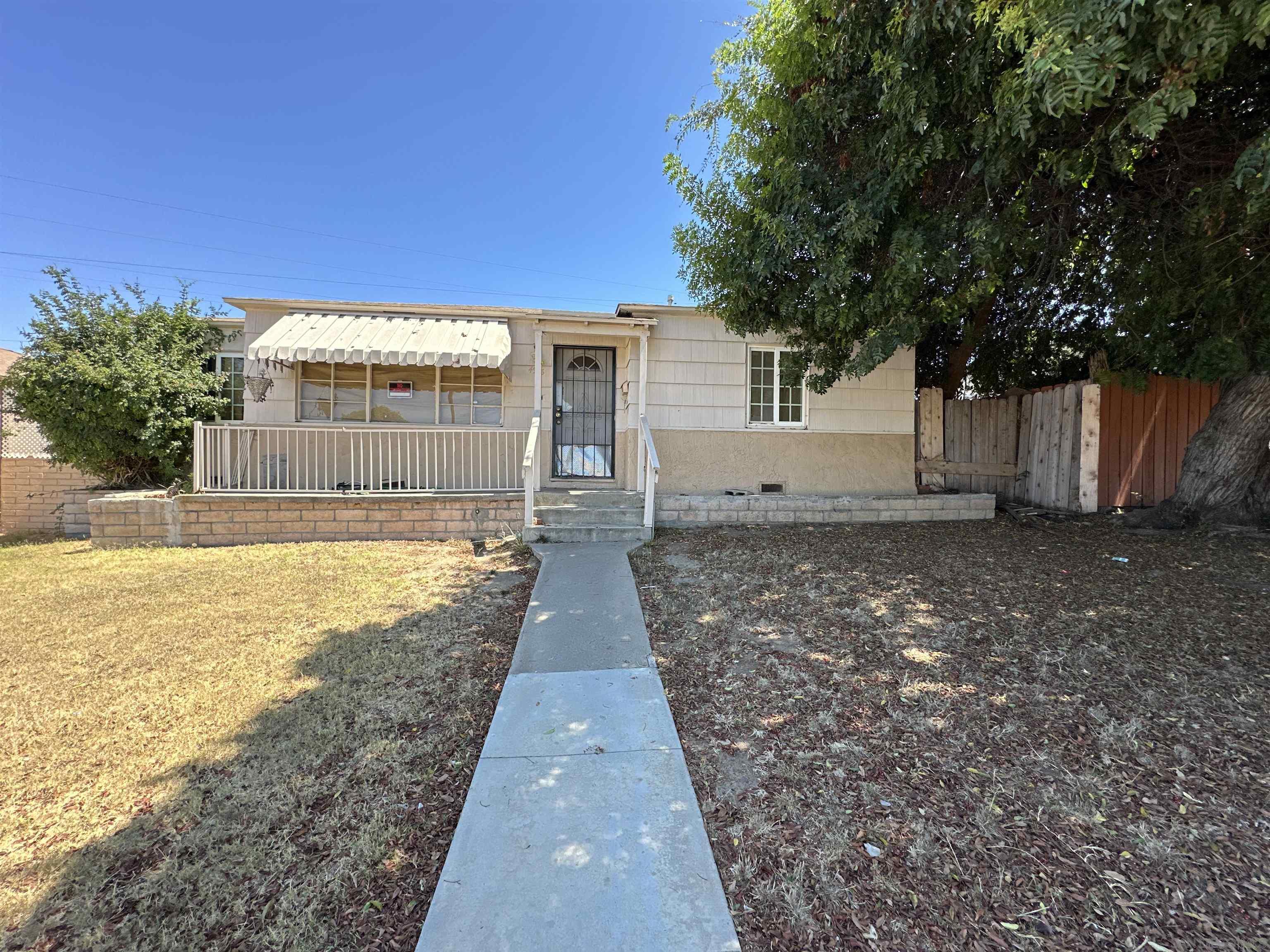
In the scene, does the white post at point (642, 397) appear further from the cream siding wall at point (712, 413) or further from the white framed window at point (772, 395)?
the white framed window at point (772, 395)

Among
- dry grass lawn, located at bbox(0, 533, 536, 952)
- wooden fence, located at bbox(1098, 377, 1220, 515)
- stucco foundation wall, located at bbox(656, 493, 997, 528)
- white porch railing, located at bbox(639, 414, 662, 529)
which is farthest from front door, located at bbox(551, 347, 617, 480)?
wooden fence, located at bbox(1098, 377, 1220, 515)

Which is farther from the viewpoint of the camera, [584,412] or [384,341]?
[584,412]

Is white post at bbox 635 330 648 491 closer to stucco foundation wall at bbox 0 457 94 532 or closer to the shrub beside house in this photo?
the shrub beside house

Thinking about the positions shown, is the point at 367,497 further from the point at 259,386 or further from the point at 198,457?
the point at 259,386

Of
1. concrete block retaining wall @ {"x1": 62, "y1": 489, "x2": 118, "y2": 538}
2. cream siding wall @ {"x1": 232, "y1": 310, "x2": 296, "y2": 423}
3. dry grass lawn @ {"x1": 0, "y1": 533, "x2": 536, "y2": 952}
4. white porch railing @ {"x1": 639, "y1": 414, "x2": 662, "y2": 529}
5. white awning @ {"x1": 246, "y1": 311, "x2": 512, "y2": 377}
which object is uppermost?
white awning @ {"x1": 246, "y1": 311, "x2": 512, "y2": 377}

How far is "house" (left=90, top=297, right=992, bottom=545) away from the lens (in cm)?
720

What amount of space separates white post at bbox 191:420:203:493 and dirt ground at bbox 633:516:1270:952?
615cm

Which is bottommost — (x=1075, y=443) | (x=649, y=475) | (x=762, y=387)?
(x=649, y=475)

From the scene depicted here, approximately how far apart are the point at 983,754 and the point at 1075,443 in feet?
23.1

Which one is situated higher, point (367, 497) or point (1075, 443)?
point (1075, 443)

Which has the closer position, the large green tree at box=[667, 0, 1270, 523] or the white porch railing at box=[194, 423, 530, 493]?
the large green tree at box=[667, 0, 1270, 523]

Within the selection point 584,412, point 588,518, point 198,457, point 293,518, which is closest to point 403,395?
point 293,518

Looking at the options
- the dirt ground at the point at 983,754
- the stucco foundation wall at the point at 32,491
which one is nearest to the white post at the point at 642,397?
the dirt ground at the point at 983,754

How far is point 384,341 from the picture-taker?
24.4 ft
